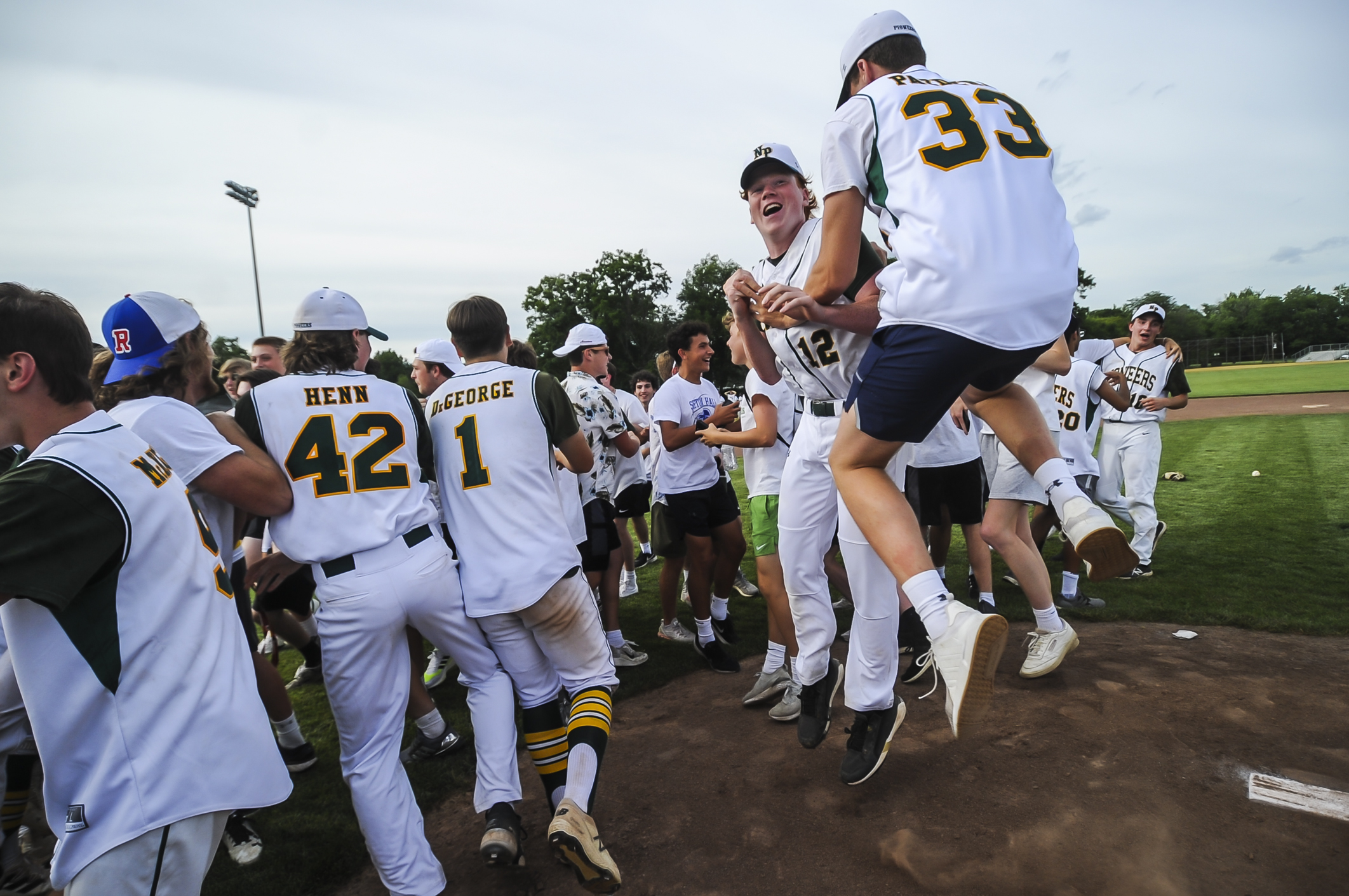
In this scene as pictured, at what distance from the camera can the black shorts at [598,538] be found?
Result: 5.51m

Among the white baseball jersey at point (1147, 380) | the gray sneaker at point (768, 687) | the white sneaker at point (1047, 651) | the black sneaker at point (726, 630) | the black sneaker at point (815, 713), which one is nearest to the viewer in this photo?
the black sneaker at point (815, 713)

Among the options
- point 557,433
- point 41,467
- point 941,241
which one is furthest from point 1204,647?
point 41,467

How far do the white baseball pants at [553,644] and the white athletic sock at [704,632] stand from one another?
206 centimetres

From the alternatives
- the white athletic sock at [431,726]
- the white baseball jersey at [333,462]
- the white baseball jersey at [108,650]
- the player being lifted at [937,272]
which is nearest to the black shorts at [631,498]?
the white athletic sock at [431,726]

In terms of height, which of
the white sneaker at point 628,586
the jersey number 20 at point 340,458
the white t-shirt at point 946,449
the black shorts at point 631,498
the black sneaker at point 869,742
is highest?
the jersey number 20 at point 340,458

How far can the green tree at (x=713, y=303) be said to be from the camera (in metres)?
56.0

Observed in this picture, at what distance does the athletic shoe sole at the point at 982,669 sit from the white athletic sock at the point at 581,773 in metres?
1.44

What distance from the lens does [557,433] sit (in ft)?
10.6

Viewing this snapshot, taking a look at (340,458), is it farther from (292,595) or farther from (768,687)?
(768,687)

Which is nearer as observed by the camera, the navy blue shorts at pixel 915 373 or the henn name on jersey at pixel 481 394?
the navy blue shorts at pixel 915 373

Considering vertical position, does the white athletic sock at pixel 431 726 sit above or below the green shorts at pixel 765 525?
below

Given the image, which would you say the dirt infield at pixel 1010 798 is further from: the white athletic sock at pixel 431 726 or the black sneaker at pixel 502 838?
the white athletic sock at pixel 431 726

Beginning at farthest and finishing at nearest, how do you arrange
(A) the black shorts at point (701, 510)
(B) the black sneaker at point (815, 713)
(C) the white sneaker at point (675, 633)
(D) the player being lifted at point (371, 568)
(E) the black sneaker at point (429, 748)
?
(C) the white sneaker at point (675, 633) → (A) the black shorts at point (701, 510) → (E) the black sneaker at point (429, 748) → (B) the black sneaker at point (815, 713) → (D) the player being lifted at point (371, 568)

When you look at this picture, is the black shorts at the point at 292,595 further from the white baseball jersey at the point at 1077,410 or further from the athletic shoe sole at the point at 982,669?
the white baseball jersey at the point at 1077,410
